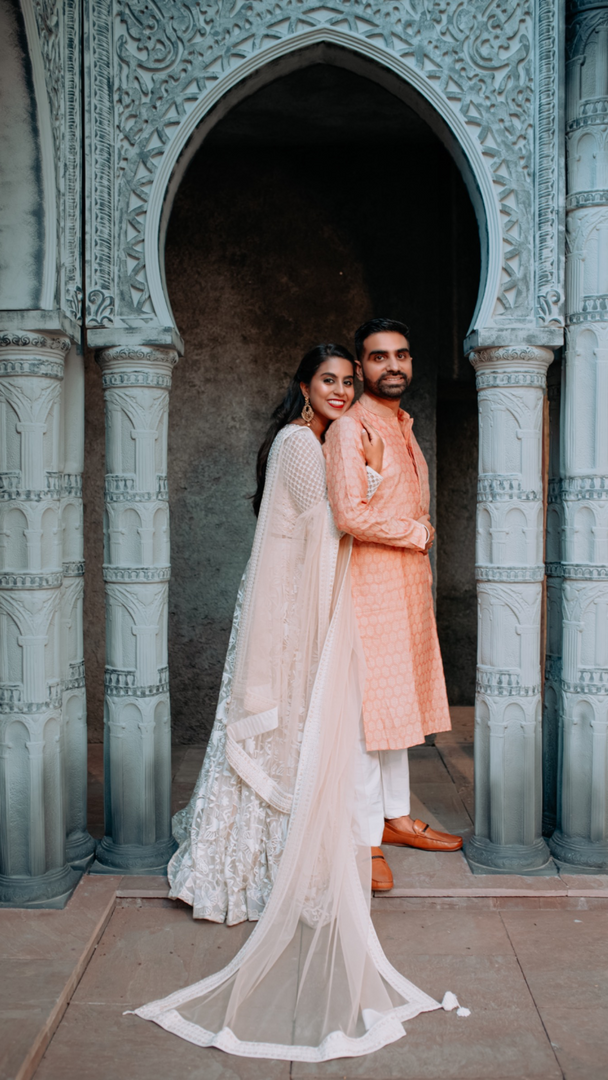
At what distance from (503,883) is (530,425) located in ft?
5.62

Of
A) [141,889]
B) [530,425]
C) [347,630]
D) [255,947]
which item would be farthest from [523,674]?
[141,889]

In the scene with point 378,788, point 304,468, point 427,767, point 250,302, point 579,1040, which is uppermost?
point 250,302

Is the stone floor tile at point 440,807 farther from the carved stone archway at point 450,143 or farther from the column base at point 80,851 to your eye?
the column base at point 80,851

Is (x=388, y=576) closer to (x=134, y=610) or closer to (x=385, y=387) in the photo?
(x=385, y=387)

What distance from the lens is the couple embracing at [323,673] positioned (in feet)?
9.81

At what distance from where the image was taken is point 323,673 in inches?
124

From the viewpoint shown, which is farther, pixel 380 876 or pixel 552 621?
pixel 552 621

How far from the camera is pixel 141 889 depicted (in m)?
3.28

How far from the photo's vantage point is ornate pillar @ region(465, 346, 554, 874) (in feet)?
11.1

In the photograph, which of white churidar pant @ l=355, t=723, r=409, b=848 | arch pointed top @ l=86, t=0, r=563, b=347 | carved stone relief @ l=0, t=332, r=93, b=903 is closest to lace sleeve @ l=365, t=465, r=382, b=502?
arch pointed top @ l=86, t=0, r=563, b=347

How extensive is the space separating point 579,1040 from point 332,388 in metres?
2.24

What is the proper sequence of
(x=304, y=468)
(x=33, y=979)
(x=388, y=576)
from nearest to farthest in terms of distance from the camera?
(x=33, y=979), (x=304, y=468), (x=388, y=576)

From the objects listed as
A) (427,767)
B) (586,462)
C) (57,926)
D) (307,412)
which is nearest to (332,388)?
(307,412)

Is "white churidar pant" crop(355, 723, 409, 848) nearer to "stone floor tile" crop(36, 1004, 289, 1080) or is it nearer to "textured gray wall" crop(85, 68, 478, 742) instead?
"stone floor tile" crop(36, 1004, 289, 1080)
